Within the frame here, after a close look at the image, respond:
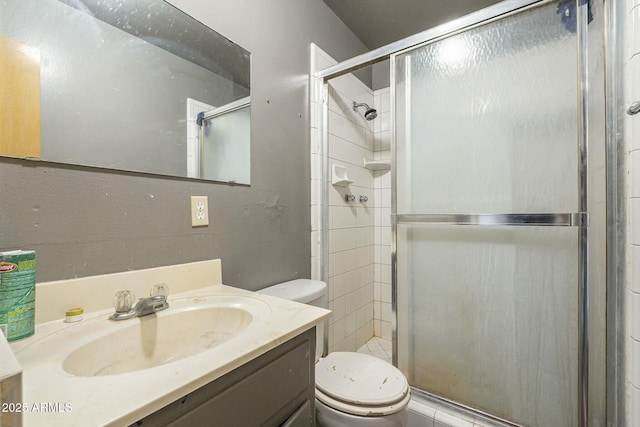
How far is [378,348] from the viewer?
2039mm

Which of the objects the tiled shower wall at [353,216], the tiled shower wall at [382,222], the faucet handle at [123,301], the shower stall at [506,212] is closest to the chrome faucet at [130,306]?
the faucet handle at [123,301]

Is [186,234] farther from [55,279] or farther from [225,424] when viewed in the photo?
[225,424]

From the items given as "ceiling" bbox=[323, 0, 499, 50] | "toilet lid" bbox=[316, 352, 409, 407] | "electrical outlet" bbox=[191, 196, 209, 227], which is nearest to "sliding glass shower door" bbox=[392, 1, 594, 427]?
"toilet lid" bbox=[316, 352, 409, 407]

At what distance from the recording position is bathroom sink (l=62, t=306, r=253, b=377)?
0.59 m

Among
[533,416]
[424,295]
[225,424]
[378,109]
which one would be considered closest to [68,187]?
[225,424]

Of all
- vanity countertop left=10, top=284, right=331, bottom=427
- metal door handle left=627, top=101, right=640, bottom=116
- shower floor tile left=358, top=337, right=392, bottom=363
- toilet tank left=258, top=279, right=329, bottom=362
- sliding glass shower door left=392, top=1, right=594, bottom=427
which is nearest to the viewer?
vanity countertop left=10, top=284, right=331, bottom=427

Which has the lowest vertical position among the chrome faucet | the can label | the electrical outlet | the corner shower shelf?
the chrome faucet

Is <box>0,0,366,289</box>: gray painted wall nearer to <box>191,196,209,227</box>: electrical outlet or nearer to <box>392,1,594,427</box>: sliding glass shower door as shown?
<box>191,196,209,227</box>: electrical outlet

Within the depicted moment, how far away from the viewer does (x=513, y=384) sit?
117 centimetres

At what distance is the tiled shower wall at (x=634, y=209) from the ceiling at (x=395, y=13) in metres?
1.11

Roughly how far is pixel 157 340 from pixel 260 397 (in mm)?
348

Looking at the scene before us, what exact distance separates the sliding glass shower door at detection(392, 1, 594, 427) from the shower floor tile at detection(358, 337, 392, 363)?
581mm

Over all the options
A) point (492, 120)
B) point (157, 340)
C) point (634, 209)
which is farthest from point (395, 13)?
point (157, 340)

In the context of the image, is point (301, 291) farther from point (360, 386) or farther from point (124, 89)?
point (124, 89)
